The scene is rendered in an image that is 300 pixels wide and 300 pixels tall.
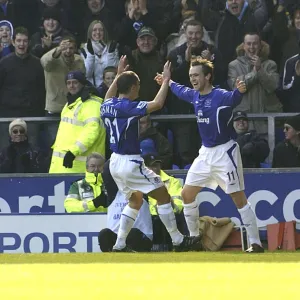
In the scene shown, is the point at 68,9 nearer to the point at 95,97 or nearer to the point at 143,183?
the point at 95,97

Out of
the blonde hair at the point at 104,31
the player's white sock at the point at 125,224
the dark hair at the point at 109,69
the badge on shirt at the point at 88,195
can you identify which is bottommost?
the player's white sock at the point at 125,224

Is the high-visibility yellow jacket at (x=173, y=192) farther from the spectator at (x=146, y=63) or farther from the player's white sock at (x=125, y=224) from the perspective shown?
the spectator at (x=146, y=63)

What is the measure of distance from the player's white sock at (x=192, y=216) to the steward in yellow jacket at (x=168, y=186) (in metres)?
1.01

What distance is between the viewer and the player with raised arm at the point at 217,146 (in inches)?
540

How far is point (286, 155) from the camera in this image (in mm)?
15867

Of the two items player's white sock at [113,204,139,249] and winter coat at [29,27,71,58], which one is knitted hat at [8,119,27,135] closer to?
A: winter coat at [29,27,71,58]

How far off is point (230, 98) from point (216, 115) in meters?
0.26

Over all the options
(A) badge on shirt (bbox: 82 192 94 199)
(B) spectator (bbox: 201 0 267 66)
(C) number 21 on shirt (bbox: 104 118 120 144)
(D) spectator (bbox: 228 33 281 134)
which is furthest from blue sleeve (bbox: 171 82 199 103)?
(B) spectator (bbox: 201 0 267 66)

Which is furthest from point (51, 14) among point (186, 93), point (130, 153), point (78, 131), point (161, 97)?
point (161, 97)

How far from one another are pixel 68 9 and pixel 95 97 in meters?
2.22

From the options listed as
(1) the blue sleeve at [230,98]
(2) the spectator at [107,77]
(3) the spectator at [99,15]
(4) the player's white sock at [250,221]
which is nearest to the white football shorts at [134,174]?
(4) the player's white sock at [250,221]

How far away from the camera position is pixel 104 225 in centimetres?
1514

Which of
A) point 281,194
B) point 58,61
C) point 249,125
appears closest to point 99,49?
point 58,61

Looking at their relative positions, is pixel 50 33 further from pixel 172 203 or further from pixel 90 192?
pixel 172 203
